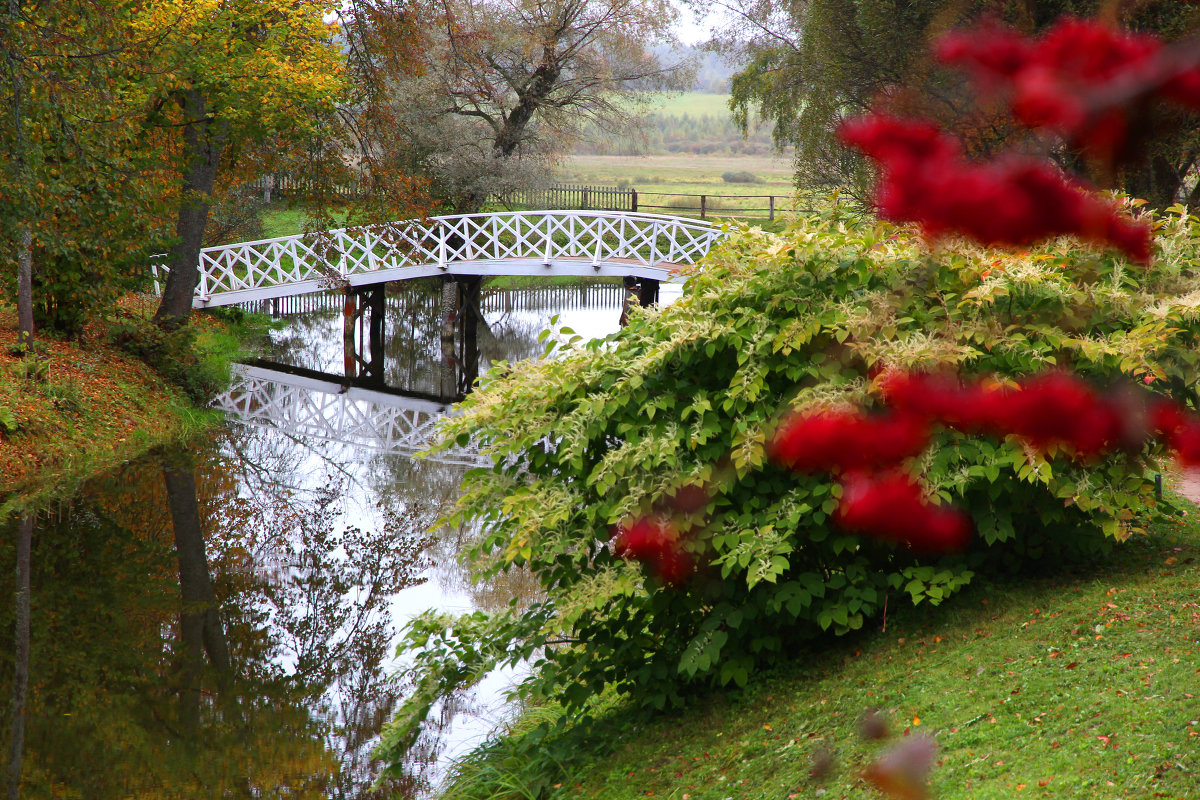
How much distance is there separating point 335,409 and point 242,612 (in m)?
7.57

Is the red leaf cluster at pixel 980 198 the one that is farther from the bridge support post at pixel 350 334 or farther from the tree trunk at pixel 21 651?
the bridge support post at pixel 350 334

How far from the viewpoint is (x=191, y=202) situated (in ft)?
45.2

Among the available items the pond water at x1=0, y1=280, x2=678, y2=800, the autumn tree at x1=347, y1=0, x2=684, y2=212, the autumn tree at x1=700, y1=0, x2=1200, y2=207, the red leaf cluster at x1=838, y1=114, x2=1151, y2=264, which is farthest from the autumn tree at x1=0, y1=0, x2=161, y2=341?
the autumn tree at x1=347, y1=0, x2=684, y2=212

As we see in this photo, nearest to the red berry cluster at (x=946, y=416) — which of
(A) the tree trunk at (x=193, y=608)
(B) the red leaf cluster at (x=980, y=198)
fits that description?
(B) the red leaf cluster at (x=980, y=198)

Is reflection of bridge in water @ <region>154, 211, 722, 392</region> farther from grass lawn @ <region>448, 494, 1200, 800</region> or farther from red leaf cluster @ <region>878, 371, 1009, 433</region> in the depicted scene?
red leaf cluster @ <region>878, 371, 1009, 433</region>

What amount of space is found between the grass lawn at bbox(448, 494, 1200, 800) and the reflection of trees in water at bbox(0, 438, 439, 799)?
6.49 ft

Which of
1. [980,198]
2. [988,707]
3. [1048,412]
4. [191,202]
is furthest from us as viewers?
[191,202]

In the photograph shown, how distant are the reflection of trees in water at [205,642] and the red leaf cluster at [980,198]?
15.6ft

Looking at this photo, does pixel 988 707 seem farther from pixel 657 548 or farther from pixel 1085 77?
pixel 1085 77

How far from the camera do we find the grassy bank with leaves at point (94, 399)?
9893mm

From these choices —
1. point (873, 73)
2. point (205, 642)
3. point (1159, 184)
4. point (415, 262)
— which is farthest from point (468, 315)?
point (205, 642)

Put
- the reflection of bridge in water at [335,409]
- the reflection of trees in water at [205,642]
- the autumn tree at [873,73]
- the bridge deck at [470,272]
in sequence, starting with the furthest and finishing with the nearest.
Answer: the bridge deck at [470,272] < the reflection of bridge in water at [335,409] < the reflection of trees in water at [205,642] < the autumn tree at [873,73]

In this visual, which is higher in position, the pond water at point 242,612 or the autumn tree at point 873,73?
the autumn tree at point 873,73

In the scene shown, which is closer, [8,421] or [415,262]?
[8,421]
